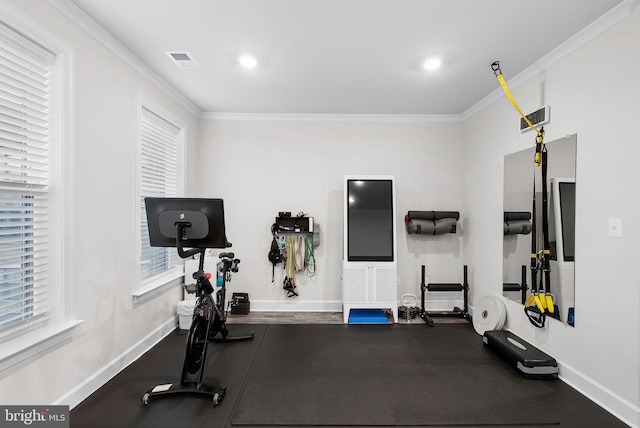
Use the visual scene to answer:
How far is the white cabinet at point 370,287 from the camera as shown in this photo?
394 cm

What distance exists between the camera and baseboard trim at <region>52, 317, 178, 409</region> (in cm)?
213

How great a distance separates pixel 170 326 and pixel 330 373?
6.70ft

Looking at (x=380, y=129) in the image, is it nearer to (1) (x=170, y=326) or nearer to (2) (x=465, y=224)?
(2) (x=465, y=224)

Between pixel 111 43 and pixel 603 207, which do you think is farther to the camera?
pixel 111 43

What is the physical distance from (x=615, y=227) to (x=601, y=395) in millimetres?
1253

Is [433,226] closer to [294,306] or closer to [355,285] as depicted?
[355,285]

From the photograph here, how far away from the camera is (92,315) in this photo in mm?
2322

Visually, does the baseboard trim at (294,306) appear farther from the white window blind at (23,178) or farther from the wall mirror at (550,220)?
the white window blind at (23,178)

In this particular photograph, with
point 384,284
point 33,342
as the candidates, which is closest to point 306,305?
point 384,284

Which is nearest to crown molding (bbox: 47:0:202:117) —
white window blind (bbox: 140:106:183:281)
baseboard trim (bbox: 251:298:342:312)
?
white window blind (bbox: 140:106:183:281)

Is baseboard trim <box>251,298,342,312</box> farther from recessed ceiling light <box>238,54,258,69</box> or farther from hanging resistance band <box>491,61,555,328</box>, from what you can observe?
recessed ceiling light <box>238,54,258,69</box>

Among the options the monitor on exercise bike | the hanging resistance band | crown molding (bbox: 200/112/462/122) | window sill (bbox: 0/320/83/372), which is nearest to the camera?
window sill (bbox: 0/320/83/372)

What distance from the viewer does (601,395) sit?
222cm

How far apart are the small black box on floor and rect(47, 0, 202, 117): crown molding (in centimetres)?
269
